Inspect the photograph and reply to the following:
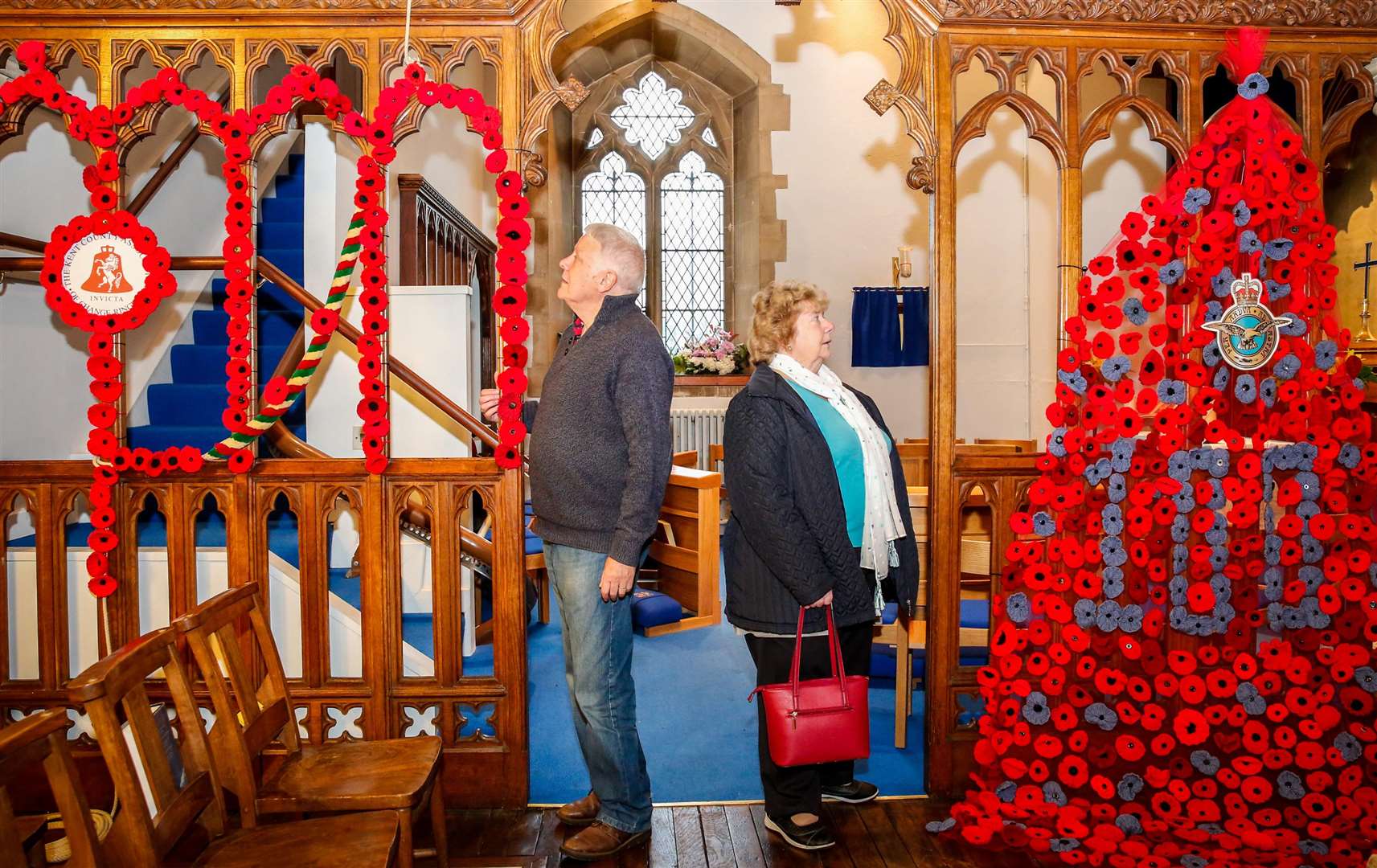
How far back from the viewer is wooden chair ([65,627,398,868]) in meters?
1.60

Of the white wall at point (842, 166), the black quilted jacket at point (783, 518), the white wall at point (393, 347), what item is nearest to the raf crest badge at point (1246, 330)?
the black quilted jacket at point (783, 518)

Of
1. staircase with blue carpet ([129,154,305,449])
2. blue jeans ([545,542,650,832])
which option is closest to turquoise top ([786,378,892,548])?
blue jeans ([545,542,650,832])

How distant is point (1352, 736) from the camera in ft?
9.02

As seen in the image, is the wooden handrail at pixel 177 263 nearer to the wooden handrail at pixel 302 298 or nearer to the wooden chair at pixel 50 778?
the wooden handrail at pixel 302 298

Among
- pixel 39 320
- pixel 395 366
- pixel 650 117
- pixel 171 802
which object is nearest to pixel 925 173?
A: pixel 395 366

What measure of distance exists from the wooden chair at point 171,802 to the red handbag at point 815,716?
3.22 ft

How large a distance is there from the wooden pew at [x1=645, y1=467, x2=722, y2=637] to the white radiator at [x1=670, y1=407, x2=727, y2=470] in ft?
9.22

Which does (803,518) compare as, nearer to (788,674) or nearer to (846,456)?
(846,456)

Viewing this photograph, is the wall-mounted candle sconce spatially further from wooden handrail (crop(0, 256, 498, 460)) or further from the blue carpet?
wooden handrail (crop(0, 256, 498, 460))

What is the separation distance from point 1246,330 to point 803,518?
150 centimetres

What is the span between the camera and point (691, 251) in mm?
9203

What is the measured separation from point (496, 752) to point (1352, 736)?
2586 millimetres

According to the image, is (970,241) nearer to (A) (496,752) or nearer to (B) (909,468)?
(B) (909,468)

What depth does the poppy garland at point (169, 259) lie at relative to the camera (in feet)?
9.14
